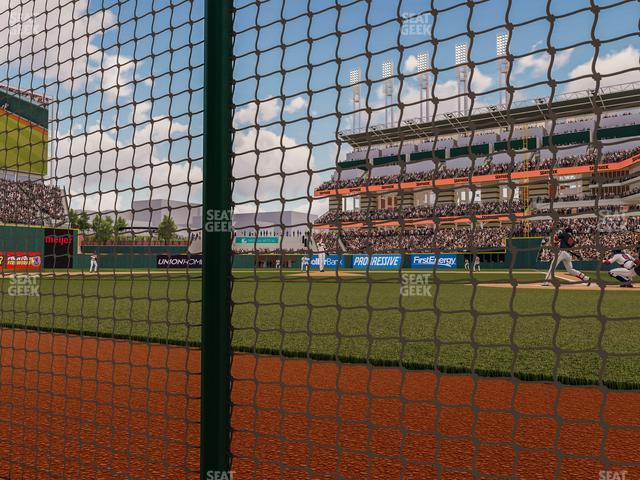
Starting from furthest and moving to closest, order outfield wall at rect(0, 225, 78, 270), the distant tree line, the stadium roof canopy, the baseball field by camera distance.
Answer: outfield wall at rect(0, 225, 78, 270), the distant tree line, the baseball field, the stadium roof canopy

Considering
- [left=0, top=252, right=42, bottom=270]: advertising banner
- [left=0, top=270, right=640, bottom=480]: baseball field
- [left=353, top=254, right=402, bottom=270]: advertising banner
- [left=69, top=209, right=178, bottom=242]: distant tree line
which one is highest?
[left=353, top=254, right=402, bottom=270]: advertising banner

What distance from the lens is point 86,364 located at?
190 inches

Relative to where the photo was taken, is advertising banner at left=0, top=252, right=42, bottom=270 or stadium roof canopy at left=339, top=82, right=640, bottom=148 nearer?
stadium roof canopy at left=339, top=82, right=640, bottom=148

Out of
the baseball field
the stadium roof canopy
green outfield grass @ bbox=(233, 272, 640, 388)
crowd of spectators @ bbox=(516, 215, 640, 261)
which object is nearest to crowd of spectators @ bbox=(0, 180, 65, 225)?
the baseball field

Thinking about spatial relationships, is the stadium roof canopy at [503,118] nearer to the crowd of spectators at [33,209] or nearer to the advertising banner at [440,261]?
the crowd of spectators at [33,209]

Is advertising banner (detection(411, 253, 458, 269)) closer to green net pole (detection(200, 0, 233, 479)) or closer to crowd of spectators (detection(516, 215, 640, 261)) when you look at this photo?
crowd of spectators (detection(516, 215, 640, 261))

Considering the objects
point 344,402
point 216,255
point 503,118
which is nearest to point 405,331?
point 344,402

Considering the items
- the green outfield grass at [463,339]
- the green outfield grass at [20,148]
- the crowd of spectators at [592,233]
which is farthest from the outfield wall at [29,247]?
the crowd of spectators at [592,233]

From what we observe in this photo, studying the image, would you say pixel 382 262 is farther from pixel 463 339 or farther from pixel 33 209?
pixel 33 209

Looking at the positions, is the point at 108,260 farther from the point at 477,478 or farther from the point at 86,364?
the point at 477,478

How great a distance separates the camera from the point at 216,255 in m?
2.06

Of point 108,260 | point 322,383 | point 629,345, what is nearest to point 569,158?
point 108,260

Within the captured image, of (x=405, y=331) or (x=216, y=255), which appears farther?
(x=405, y=331)

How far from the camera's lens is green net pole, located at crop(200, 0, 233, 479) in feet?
6.71
